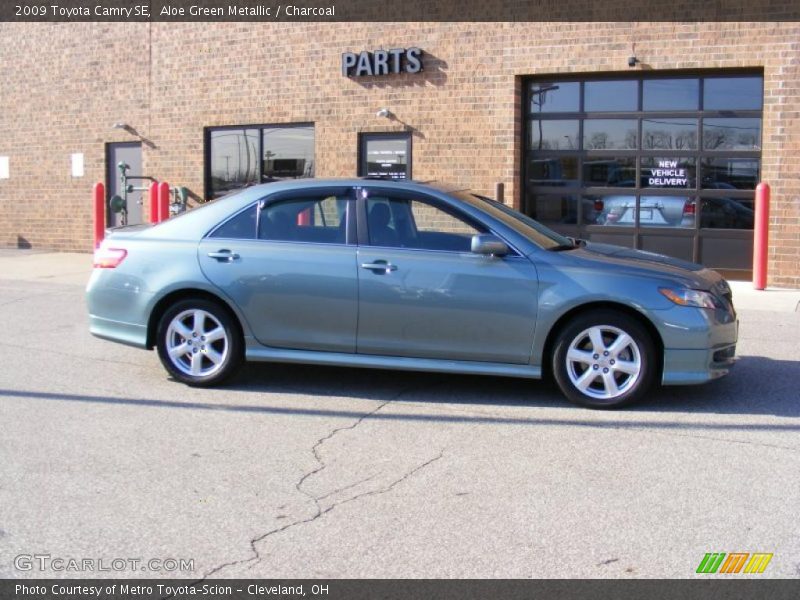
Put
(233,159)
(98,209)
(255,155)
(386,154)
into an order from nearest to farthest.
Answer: (386,154), (98,209), (255,155), (233,159)

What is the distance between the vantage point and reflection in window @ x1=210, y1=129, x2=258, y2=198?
17062 millimetres

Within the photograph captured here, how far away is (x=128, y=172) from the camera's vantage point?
1855 cm

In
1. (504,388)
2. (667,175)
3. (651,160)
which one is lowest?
(504,388)

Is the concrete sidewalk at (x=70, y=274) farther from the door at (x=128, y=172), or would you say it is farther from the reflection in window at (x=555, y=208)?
the reflection in window at (x=555, y=208)

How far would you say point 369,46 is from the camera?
15.8 m

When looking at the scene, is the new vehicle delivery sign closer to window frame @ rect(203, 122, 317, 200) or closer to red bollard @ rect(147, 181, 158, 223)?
window frame @ rect(203, 122, 317, 200)

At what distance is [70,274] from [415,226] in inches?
389

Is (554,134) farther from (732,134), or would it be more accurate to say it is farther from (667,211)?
(732,134)

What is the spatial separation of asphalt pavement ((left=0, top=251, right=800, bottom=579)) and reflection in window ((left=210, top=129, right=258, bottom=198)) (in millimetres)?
9505

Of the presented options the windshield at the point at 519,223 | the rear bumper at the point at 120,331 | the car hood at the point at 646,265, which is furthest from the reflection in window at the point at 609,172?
the rear bumper at the point at 120,331
